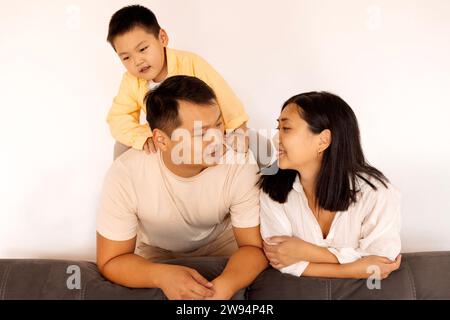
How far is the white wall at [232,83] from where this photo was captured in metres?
2.08

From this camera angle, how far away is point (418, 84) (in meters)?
2.11

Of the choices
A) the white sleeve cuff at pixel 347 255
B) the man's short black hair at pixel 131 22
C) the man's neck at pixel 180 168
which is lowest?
the white sleeve cuff at pixel 347 255

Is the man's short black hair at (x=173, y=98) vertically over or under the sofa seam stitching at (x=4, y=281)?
over

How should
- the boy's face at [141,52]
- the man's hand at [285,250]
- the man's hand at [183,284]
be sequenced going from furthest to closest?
the boy's face at [141,52]
the man's hand at [285,250]
the man's hand at [183,284]

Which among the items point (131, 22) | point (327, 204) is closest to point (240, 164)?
point (327, 204)

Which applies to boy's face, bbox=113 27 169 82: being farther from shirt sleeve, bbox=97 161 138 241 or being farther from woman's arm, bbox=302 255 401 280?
woman's arm, bbox=302 255 401 280

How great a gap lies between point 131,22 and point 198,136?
0.46m

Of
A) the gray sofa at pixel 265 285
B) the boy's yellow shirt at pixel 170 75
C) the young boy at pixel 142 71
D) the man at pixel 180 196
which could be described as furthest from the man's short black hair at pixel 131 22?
the gray sofa at pixel 265 285

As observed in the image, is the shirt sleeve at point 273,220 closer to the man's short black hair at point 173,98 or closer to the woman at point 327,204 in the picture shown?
the woman at point 327,204

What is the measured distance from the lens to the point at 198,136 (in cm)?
136

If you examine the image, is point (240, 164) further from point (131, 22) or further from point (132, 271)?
point (131, 22)

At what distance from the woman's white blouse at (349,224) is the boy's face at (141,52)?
54cm

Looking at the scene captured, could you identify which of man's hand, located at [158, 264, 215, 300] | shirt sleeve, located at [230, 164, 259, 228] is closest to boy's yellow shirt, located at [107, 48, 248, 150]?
shirt sleeve, located at [230, 164, 259, 228]

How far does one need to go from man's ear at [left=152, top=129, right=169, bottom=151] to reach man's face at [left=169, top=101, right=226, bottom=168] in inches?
0.7
